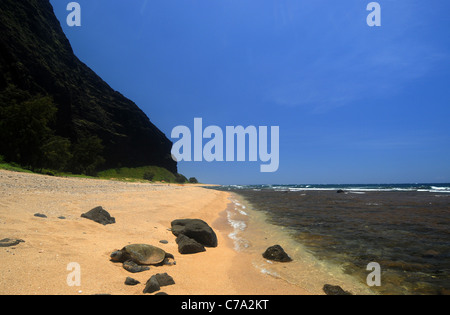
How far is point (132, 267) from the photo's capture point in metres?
4.61

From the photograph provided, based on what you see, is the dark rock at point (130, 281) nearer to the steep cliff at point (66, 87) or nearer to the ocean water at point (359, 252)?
the ocean water at point (359, 252)

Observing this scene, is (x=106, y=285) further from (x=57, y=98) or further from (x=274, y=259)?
(x=57, y=98)

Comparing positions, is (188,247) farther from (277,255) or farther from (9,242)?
(9,242)

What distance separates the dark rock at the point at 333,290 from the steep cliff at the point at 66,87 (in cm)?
5480

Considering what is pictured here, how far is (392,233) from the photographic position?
1061cm

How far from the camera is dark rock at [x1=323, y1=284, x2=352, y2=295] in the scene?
4.88 meters

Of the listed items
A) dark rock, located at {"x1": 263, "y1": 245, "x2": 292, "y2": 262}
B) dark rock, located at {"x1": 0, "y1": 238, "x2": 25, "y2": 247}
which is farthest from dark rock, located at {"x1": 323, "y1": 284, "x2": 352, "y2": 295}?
dark rock, located at {"x1": 0, "y1": 238, "x2": 25, "y2": 247}

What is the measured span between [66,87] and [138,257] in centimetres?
7111

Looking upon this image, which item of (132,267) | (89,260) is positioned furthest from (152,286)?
(89,260)

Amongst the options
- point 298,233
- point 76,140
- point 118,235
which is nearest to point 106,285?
point 118,235

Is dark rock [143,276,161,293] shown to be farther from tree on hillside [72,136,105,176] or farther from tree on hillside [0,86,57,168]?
tree on hillside [72,136,105,176]

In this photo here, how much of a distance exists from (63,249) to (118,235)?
7.13 feet

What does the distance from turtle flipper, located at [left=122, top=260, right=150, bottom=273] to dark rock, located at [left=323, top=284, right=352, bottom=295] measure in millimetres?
4404

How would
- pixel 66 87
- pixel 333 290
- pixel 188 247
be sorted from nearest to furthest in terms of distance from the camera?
pixel 333 290 < pixel 188 247 < pixel 66 87
